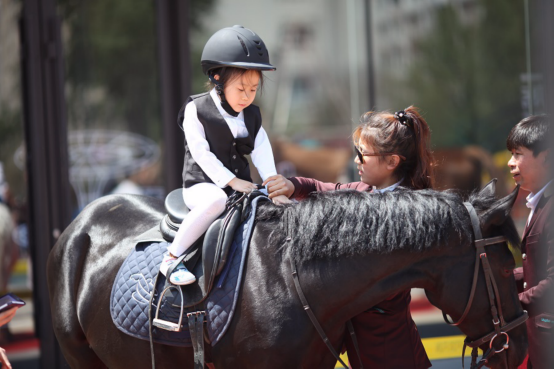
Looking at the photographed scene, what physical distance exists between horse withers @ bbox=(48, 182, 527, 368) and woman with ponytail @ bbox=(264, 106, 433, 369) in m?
0.13

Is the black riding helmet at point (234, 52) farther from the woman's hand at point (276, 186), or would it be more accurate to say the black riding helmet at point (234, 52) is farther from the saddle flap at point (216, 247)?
the saddle flap at point (216, 247)

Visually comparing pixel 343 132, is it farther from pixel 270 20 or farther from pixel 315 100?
pixel 270 20

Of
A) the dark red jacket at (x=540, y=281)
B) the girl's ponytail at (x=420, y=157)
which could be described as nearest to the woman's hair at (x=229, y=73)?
the girl's ponytail at (x=420, y=157)

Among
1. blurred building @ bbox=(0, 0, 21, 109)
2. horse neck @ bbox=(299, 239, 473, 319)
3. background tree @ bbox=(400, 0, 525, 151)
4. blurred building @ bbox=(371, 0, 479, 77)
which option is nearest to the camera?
horse neck @ bbox=(299, 239, 473, 319)

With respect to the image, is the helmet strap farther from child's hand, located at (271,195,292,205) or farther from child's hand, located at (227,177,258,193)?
child's hand, located at (271,195,292,205)

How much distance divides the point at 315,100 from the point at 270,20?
978 millimetres

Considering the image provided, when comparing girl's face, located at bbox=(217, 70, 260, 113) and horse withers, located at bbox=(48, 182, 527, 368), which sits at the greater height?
girl's face, located at bbox=(217, 70, 260, 113)

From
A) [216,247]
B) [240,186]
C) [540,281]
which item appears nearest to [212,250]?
[216,247]

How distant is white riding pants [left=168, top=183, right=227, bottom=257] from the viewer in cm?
246

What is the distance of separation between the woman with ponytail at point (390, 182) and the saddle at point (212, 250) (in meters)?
0.16

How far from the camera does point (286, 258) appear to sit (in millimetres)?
2348

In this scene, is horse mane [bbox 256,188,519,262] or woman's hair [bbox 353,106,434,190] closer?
horse mane [bbox 256,188,519,262]

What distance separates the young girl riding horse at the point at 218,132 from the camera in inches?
97.7

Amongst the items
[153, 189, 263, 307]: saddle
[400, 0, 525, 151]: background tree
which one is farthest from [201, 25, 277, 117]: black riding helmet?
[400, 0, 525, 151]: background tree
